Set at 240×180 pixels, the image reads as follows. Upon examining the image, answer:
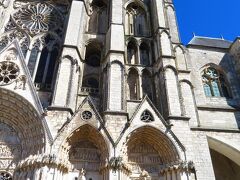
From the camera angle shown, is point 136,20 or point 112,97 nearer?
point 112,97

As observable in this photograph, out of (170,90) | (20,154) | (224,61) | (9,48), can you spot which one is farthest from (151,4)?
(20,154)

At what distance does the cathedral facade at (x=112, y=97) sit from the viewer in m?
9.34

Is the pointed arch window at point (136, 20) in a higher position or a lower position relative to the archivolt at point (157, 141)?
higher

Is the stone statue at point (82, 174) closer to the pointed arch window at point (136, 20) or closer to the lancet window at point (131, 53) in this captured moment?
the lancet window at point (131, 53)

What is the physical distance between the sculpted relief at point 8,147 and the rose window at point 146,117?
4948mm

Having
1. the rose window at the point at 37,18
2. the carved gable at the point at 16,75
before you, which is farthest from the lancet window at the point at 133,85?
the rose window at the point at 37,18

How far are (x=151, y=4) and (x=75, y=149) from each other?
10244mm

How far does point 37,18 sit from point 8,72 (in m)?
5.29

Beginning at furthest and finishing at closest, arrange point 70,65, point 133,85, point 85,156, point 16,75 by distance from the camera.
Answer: point 133,85
point 70,65
point 16,75
point 85,156

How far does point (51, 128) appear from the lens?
30.7 ft

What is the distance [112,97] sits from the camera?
10.4 meters

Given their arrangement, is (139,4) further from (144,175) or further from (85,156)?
(144,175)

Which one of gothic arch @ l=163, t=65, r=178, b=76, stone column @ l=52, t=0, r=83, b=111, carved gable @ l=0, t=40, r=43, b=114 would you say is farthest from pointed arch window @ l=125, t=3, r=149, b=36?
carved gable @ l=0, t=40, r=43, b=114

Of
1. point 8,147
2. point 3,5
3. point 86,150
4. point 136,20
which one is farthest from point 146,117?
point 3,5
